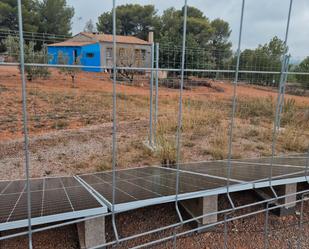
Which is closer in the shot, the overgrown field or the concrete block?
the concrete block

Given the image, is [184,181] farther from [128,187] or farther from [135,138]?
[135,138]

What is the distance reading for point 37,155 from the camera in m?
3.87

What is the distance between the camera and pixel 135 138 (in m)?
4.79

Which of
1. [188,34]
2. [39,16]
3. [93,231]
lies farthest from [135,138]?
[39,16]

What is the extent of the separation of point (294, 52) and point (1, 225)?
2334 millimetres

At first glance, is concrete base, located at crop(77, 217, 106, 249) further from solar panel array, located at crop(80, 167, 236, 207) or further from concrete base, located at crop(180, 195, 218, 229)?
concrete base, located at crop(180, 195, 218, 229)

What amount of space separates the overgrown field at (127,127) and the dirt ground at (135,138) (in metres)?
0.01

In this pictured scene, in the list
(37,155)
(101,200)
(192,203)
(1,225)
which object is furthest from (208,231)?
(37,155)

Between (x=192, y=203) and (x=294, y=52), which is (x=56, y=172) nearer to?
(x=192, y=203)

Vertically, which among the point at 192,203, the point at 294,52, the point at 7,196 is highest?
the point at 294,52

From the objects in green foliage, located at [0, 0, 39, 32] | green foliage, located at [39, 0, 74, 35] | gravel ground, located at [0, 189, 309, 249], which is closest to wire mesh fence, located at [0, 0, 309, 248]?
gravel ground, located at [0, 189, 309, 249]

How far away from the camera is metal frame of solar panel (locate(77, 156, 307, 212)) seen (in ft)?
6.37

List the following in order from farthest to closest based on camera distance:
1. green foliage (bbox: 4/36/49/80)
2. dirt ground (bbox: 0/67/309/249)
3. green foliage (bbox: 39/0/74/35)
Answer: green foliage (bbox: 39/0/74/35) < green foliage (bbox: 4/36/49/80) < dirt ground (bbox: 0/67/309/249)

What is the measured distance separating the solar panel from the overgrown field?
0.88 metres
